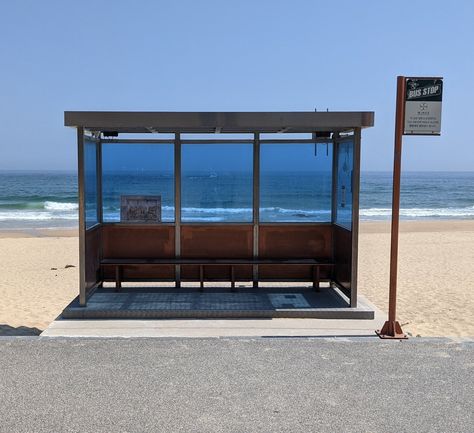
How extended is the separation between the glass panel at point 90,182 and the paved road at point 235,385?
1.98 m

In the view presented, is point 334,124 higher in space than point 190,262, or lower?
higher

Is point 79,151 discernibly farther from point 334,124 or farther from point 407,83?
point 407,83

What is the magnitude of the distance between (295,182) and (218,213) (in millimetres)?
1086

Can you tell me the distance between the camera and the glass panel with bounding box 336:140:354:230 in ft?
22.3

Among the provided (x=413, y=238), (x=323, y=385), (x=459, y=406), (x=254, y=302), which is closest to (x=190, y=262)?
(x=254, y=302)

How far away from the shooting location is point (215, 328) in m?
5.96

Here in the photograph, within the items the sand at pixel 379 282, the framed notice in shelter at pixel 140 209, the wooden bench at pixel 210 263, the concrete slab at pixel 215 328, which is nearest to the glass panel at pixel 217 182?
the framed notice in shelter at pixel 140 209

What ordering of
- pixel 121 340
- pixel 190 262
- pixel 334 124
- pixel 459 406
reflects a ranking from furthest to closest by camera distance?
pixel 190 262 < pixel 334 124 < pixel 121 340 < pixel 459 406

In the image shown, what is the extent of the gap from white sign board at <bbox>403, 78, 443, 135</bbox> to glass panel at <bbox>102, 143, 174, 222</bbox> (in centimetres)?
320

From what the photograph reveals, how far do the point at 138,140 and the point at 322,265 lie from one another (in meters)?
2.83

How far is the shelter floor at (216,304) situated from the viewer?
6.36m

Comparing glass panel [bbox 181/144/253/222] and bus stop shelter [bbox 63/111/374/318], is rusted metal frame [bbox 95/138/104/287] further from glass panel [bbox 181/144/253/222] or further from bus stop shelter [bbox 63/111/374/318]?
glass panel [bbox 181/144/253/222]

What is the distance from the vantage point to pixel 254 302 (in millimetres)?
6902

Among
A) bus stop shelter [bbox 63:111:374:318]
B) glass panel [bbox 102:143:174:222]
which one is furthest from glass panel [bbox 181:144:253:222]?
glass panel [bbox 102:143:174:222]
